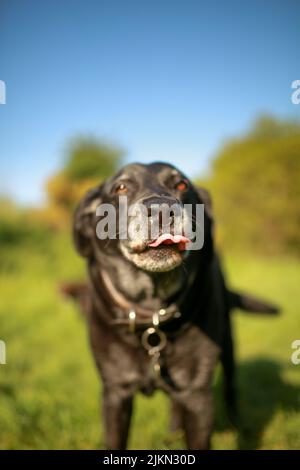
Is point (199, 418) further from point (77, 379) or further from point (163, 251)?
point (77, 379)

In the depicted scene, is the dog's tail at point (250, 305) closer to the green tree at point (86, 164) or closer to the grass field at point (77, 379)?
the grass field at point (77, 379)

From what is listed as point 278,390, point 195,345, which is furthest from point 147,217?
point 278,390

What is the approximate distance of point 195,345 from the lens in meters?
2.48

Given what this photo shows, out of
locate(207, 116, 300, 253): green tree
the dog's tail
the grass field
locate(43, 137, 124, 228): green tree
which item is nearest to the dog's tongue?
the grass field

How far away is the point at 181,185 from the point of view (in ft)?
8.88

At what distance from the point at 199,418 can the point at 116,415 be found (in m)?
0.48

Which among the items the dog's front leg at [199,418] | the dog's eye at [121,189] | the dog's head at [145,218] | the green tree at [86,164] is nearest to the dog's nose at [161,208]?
the dog's head at [145,218]

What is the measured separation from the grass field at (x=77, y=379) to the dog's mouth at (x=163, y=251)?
1296 millimetres

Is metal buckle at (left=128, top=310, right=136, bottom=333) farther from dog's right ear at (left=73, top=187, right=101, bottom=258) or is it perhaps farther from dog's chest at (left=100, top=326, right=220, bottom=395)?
dog's right ear at (left=73, top=187, right=101, bottom=258)

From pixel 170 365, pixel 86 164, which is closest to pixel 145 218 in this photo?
pixel 170 365

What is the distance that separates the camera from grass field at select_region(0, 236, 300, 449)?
3154 millimetres

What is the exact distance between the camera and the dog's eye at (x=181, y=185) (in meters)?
2.68

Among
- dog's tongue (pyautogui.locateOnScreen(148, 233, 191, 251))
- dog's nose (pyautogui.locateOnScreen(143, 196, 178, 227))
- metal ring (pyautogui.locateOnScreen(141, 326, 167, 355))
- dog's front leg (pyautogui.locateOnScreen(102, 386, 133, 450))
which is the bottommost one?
dog's front leg (pyautogui.locateOnScreen(102, 386, 133, 450))

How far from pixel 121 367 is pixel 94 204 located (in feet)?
3.48
